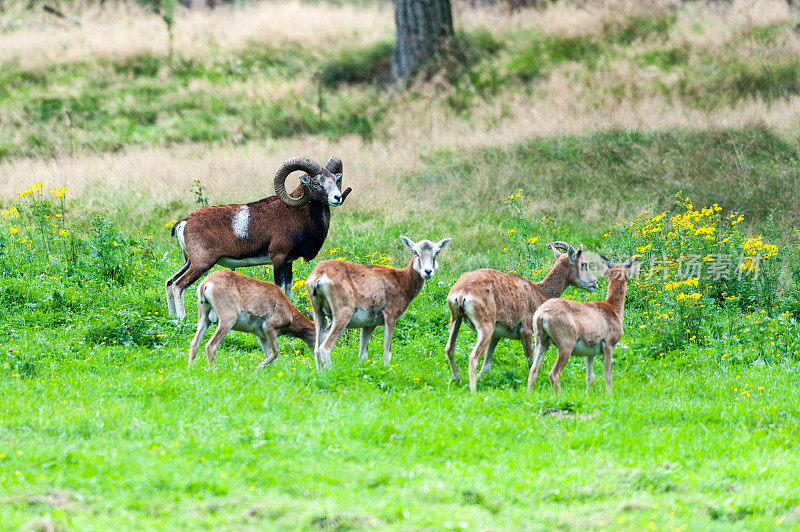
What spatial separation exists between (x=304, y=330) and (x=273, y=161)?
38.3 ft

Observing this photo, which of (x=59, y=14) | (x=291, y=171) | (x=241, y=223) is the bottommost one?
(x=241, y=223)

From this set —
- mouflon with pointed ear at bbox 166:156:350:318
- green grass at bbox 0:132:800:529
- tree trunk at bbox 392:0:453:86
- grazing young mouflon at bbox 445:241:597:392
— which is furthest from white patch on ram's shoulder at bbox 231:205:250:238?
tree trunk at bbox 392:0:453:86

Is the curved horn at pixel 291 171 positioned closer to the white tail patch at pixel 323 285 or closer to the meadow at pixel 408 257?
the meadow at pixel 408 257

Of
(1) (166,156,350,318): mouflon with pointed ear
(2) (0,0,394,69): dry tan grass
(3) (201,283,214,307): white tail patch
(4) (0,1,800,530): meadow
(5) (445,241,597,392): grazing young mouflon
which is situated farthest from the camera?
(2) (0,0,394,69): dry tan grass

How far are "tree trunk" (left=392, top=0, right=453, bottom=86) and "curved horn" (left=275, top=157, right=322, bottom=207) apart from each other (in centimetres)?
1537

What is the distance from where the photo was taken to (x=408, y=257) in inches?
709

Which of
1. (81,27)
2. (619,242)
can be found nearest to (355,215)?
(619,242)

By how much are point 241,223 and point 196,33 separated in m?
22.3

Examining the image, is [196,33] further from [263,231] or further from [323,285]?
[323,285]

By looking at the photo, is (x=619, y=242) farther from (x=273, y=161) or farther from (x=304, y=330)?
(x=273, y=161)

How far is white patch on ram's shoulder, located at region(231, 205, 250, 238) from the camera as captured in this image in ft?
50.0

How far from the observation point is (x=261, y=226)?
15375 mm

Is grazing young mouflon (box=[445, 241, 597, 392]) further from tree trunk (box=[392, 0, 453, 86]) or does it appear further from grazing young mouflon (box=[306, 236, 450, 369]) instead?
tree trunk (box=[392, 0, 453, 86])

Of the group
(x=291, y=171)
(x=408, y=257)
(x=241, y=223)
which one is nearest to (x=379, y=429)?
(x=241, y=223)
